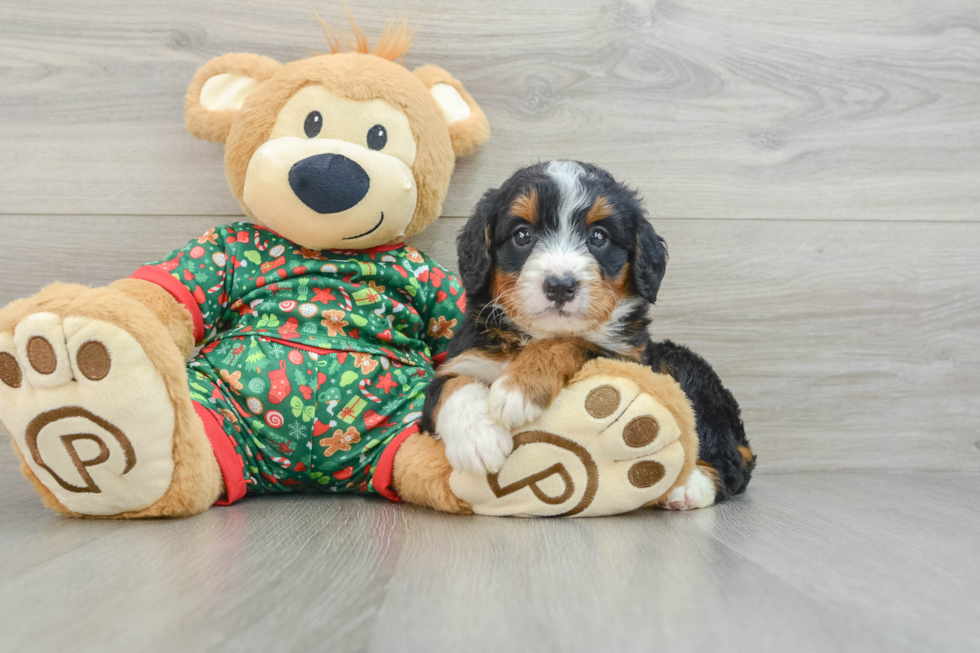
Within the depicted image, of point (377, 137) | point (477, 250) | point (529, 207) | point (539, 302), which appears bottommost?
point (539, 302)

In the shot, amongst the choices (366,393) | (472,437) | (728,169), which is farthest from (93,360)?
(728,169)

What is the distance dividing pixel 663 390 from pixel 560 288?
310 millimetres

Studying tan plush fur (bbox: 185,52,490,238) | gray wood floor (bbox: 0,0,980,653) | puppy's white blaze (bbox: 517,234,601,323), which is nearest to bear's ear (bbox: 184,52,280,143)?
tan plush fur (bbox: 185,52,490,238)

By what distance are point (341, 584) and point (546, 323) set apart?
0.69 metres

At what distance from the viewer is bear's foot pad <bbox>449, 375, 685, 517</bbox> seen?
4.70 feet

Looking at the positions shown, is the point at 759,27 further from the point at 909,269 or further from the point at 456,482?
the point at 456,482

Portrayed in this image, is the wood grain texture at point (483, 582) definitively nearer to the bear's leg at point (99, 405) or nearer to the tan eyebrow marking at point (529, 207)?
the bear's leg at point (99, 405)

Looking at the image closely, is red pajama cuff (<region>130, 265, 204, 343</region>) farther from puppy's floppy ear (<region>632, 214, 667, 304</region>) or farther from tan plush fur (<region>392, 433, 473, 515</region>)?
puppy's floppy ear (<region>632, 214, 667, 304</region>)

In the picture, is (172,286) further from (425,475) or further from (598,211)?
(598,211)

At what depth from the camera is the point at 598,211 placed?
1.56 m

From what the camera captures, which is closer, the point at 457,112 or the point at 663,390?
the point at 663,390

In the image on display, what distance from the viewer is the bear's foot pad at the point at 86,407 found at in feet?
4.48

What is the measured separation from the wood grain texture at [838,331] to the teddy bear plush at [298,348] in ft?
2.91

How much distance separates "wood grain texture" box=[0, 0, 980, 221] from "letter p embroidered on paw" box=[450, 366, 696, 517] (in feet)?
3.42
